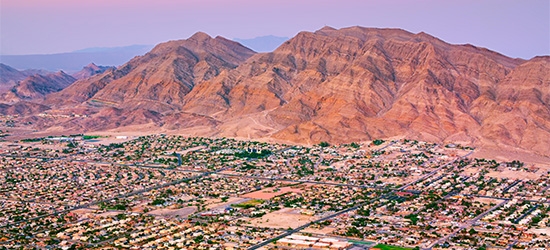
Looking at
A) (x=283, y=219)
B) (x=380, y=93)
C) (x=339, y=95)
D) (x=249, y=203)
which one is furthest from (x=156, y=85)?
(x=283, y=219)

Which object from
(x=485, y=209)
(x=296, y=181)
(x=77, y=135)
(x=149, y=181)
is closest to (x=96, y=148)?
(x=77, y=135)

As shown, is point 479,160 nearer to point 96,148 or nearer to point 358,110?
point 358,110

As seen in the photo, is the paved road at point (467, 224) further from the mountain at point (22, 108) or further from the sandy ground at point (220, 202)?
the mountain at point (22, 108)

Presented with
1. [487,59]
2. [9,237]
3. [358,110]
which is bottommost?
[9,237]

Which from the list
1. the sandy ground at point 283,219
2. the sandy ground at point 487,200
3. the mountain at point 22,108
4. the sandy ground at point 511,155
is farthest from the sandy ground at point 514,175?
the mountain at point 22,108

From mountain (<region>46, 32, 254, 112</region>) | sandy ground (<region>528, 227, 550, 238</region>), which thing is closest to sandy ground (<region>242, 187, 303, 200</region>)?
sandy ground (<region>528, 227, 550, 238</region>)

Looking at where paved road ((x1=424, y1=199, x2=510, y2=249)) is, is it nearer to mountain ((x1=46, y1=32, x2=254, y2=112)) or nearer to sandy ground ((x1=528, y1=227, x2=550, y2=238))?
sandy ground ((x1=528, y1=227, x2=550, y2=238))

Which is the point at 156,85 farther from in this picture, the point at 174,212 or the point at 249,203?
the point at 174,212
